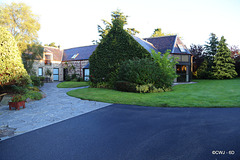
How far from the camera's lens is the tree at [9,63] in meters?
8.28

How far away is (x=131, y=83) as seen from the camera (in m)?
12.6

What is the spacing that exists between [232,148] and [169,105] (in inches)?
168

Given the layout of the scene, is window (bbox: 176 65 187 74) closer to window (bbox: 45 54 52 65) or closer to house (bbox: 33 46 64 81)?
house (bbox: 33 46 64 81)

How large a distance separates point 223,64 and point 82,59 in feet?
81.2

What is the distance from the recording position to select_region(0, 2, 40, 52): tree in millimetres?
17406

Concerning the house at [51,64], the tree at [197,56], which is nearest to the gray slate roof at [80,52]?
the house at [51,64]

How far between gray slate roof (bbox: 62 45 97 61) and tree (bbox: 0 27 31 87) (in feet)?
65.2

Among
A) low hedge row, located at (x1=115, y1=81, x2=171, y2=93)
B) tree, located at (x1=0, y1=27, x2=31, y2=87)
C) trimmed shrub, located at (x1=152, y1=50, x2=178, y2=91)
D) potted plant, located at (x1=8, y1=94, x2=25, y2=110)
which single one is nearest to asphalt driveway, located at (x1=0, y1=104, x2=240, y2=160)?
potted plant, located at (x1=8, y1=94, x2=25, y2=110)

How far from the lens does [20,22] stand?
18.1m

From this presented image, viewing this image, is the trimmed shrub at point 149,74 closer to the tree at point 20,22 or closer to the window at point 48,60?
the tree at point 20,22

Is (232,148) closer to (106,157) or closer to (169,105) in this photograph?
(106,157)

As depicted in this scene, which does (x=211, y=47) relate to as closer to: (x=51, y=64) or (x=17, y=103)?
(x=51, y=64)

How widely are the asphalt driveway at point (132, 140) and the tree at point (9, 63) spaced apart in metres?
5.44

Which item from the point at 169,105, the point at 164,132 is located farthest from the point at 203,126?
the point at 169,105
